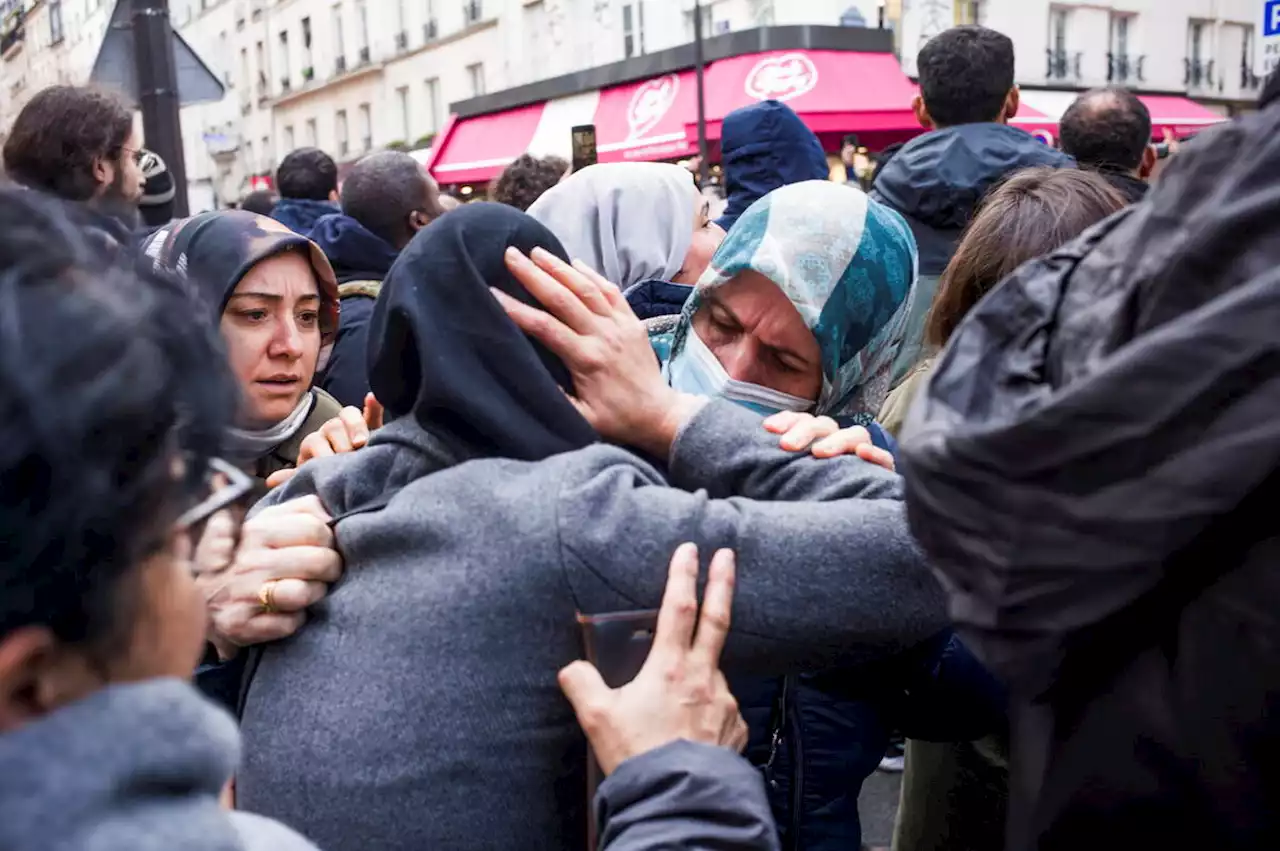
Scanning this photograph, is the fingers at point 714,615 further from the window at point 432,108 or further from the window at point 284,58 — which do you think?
the window at point 284,58

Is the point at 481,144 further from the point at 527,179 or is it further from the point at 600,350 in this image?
the point at 600,350

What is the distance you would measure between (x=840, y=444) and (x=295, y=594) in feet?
2.35

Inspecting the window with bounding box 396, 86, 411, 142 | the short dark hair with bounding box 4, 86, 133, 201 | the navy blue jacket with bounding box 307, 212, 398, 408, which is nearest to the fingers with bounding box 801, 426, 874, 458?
the navy blue jacket with bounding box 307, 212, 398, 408

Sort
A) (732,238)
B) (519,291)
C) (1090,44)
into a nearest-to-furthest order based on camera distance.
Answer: (519,291)
(732,238)
(1090,44)

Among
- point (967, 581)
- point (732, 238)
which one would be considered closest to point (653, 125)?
point (732, 238)

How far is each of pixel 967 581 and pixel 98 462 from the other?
0.65 m

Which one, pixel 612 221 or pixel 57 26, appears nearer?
pixel 612 221

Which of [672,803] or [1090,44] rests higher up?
[1090,44]

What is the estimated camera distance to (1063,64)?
2450 centimetres

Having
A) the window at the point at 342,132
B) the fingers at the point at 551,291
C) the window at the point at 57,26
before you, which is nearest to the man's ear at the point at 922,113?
the fingers at the point at 551,291

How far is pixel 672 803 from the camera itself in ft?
3.74

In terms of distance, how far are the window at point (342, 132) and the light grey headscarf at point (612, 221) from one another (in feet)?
108

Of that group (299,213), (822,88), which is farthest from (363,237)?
(822,88)

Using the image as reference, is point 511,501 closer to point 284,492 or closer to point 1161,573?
point 284,492
